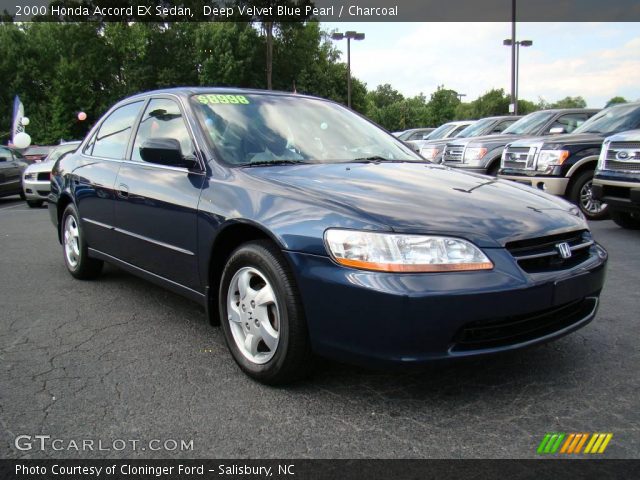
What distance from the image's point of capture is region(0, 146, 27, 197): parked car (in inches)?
549

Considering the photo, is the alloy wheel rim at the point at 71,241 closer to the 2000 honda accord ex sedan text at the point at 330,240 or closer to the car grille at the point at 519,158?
the 2000 honda accord ex sedan text at the point at 330,240

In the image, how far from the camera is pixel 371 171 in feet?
11.0

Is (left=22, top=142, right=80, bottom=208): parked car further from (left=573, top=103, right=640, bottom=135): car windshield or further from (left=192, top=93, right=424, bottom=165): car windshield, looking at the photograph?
(left=573, top=103, right=640, bottom=135): car windshield

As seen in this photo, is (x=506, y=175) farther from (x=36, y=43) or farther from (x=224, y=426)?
(x=36, y=43)

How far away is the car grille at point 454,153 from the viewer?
11.5m

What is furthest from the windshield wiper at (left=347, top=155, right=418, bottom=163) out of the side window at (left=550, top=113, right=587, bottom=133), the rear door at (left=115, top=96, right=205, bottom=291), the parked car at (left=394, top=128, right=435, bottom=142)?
the parked car at (left=394, top=128, right=435, bottom=142)

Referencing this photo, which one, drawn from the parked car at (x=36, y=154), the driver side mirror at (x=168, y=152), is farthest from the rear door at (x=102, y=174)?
the parked car at (x=36, y=154)

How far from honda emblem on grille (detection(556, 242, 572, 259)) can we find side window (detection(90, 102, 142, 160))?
3158 millimetres

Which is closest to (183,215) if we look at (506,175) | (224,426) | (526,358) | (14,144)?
(224,426)

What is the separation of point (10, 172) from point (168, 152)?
12825 mm

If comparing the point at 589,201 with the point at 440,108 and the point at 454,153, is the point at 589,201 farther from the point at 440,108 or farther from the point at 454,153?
the point at 440,108

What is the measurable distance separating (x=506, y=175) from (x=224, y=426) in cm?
803

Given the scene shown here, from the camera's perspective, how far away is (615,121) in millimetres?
8883

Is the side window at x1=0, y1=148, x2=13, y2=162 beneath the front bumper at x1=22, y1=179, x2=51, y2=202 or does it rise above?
above
